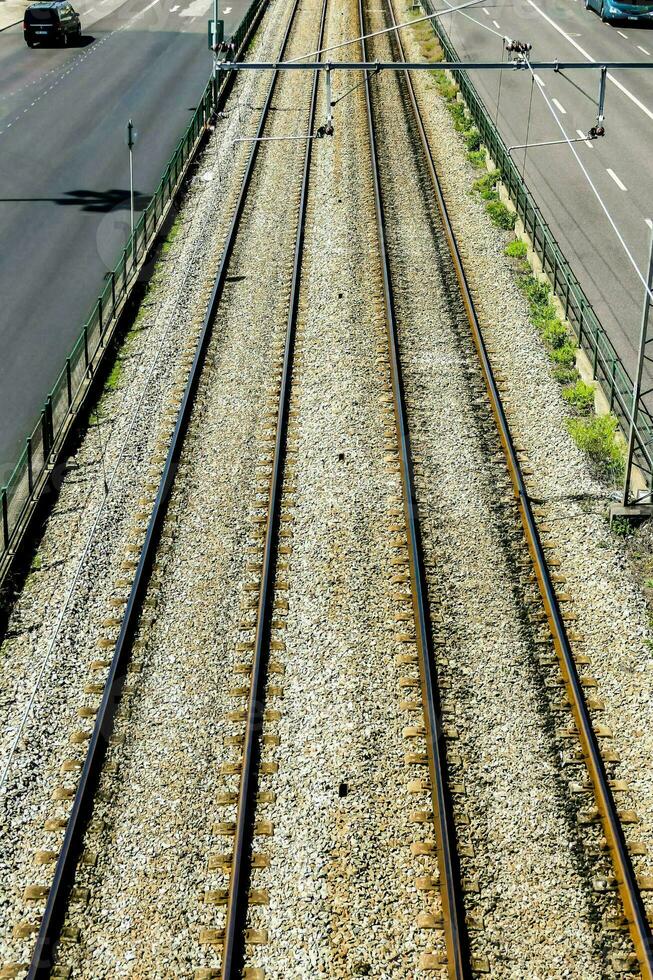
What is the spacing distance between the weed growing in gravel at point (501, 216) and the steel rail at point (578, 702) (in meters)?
7.20

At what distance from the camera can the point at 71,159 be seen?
1432 inches

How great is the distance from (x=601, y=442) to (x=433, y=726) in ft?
27.5

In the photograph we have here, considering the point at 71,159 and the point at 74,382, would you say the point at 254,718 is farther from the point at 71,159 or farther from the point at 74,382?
the point at 71,159

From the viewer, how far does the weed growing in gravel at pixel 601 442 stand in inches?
782

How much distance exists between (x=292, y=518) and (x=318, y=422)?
A: 126 inches

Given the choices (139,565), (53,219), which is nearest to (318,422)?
(139,565)

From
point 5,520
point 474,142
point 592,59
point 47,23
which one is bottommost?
point 5,520

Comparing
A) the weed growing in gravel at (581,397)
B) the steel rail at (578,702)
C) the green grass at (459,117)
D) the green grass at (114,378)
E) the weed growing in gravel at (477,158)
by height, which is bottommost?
the steel rail at (578,702)

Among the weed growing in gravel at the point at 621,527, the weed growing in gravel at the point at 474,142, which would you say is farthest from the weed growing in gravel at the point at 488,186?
the weed growing in gravel at the point at 621,527

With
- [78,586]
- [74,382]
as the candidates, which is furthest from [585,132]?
[78,586]

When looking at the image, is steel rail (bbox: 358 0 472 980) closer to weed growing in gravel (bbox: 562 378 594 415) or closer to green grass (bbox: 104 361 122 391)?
weed growing in gravel (bbox: 562 378 594 415)

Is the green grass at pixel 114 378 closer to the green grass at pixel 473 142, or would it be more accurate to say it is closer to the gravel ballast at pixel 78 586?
the gravel ballast at pixel 78 586

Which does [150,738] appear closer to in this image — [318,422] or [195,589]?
[195,589]

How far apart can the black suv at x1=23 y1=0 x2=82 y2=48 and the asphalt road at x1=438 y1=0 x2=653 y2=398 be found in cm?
1776
